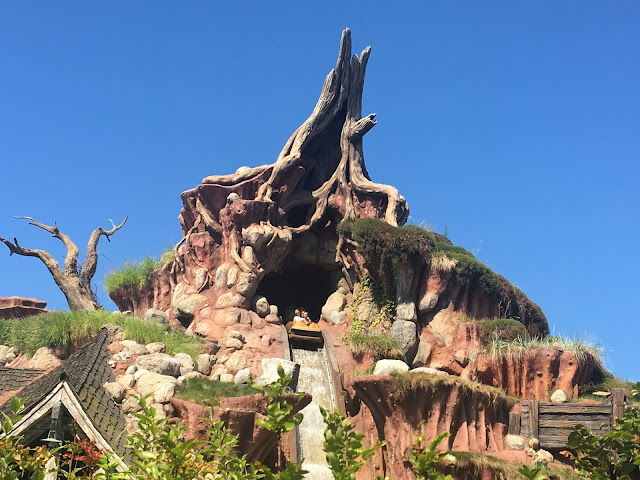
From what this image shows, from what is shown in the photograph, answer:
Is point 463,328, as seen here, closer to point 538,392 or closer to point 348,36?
point 538,392

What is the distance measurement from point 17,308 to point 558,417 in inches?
570

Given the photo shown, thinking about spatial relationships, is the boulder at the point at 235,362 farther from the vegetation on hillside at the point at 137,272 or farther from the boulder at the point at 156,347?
the vegetation on hillside at the point at 137,272

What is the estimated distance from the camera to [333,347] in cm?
1750

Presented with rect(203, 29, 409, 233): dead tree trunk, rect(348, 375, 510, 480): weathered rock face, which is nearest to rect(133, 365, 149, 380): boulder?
rect(348, 375, 510, 480): weathered rock face

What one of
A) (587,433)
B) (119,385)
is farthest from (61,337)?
(587,433)

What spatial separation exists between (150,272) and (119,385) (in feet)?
33.1

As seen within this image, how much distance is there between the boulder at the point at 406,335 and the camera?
17.5 metres

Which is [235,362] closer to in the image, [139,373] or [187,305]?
[187,305]

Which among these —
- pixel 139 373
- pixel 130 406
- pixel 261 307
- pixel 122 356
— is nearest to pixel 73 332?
pixel 122 356

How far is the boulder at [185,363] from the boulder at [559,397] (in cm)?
758

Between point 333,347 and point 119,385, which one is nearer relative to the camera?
point 119,385

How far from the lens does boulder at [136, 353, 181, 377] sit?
42.5 feet

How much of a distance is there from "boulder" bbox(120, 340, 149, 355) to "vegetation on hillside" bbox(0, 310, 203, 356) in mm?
595

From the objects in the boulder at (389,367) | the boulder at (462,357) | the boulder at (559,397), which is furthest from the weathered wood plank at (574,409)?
the boulder at (462,357)
